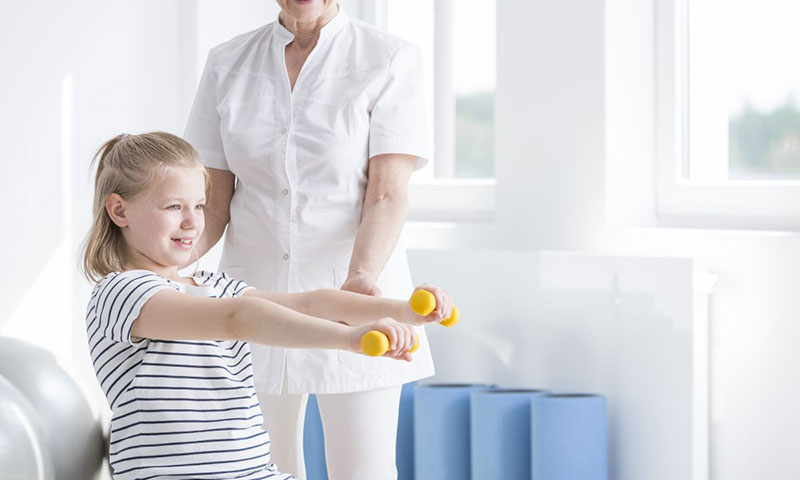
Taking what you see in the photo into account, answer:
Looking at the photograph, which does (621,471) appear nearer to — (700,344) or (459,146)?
(700,344)

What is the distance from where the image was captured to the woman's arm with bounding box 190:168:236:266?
178 centimetres

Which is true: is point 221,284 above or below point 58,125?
below

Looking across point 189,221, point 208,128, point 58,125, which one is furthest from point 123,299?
point 58,125

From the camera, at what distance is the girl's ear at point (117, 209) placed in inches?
52.4

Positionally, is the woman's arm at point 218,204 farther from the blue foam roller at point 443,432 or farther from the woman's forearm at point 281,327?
the blue foam roller at point 443,432

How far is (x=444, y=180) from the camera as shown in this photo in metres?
3.07

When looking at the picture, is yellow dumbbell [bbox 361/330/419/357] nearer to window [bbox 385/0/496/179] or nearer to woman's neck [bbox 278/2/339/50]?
woman's neck [bbox 278/2/339/50]

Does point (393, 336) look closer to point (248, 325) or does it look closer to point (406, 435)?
point (248, 325)

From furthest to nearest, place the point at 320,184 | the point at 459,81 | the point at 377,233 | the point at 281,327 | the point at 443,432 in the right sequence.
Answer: the point at 459,81
the point at 443,432
the point at 320,184
the point at 377,233
the point at 281,327

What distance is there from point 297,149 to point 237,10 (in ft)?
4.76

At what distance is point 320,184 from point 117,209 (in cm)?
44

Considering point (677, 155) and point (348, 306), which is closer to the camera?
point (348, 306)

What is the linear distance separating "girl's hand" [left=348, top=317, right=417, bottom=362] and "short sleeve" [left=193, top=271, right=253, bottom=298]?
0.37m

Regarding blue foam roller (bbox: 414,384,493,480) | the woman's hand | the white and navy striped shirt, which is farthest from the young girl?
blue foam roller (bbox: 414,384,493,480)
